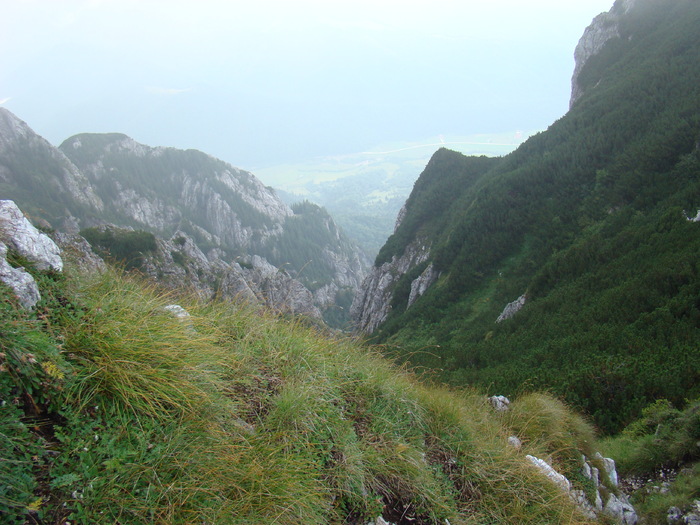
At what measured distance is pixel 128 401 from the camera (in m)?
3.22

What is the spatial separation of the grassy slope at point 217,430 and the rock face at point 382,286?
43892 mm

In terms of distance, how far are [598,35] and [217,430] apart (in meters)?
70.5

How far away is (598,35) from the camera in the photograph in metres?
54.2

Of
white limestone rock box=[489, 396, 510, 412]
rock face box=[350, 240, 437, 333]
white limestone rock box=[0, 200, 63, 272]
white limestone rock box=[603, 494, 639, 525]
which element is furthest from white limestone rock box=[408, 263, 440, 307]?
white limestone rock box=[0, 200, 63, 272]

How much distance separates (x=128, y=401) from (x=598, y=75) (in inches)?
2503

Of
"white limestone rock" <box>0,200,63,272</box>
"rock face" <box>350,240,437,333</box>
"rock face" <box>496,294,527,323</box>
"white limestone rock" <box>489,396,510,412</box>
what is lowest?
"rock face" <box>350,240,437,333</box>

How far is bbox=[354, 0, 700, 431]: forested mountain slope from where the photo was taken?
1245cm

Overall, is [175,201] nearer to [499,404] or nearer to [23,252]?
[23,252]

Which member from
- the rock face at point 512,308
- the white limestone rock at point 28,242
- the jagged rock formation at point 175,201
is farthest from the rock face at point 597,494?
the jagged rock formation at point 175,201

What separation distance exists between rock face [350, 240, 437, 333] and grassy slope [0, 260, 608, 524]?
4389cm

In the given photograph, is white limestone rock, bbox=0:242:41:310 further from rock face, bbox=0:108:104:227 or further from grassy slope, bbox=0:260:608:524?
rock face, bbox=0:108:104:227

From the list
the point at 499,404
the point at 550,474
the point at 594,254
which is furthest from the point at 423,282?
the point at 550,474

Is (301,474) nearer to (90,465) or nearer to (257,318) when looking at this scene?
(90,465)

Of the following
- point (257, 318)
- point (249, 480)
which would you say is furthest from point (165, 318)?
point (249, 480)
